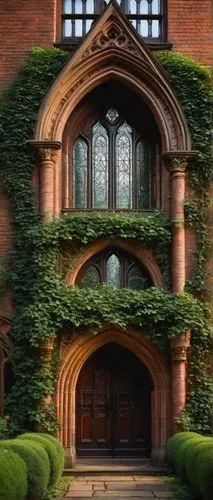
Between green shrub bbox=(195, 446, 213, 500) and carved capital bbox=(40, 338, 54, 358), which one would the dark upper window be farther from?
green shrub bbox=(195, 446, 213, 500)

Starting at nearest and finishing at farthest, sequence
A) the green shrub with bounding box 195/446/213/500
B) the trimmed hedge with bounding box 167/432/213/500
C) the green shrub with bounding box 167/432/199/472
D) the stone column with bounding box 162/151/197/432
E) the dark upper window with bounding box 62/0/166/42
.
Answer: the green shrub with bounding box 195/446/213/500 < the trimmed hedge with bounding box 167/432/213/500 < the green shrub with bounding box 167/432/199/472 < the stone column with bounding box 162/151/197/432 < the dark upper window with bounding box 62/0/166/42

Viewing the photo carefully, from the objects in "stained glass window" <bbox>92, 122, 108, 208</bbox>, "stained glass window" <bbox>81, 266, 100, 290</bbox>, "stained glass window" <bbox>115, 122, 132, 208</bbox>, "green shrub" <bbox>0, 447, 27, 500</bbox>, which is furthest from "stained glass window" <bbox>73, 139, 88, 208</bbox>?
"green shrub" <bbox>0, 447, 27, 500</bbox>

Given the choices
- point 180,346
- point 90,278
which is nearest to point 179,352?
point 180,346

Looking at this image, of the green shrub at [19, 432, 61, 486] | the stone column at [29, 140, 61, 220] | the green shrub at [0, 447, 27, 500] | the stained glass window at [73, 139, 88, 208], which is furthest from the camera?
the stained glass window at [73, 139, 88, 208]

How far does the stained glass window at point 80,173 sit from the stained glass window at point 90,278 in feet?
4.99

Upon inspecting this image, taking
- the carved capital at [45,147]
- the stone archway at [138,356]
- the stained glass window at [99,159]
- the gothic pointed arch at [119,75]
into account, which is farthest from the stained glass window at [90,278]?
the gothic pointed arch at [119,75]

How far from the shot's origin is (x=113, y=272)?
19375 mm

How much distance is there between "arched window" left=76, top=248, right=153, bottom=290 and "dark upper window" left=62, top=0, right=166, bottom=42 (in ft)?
17.3

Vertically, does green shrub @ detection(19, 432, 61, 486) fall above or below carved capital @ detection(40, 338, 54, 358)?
below

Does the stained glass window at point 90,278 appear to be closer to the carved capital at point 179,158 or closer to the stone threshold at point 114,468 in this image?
the carved capital at point 179,158

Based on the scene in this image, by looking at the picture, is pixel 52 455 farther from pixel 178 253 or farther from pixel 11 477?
pixel 178 253

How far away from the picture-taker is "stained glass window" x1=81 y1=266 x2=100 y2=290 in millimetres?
19328

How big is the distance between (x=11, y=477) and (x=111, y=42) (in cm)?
1130

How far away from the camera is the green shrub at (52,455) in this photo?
1422 centimetres
